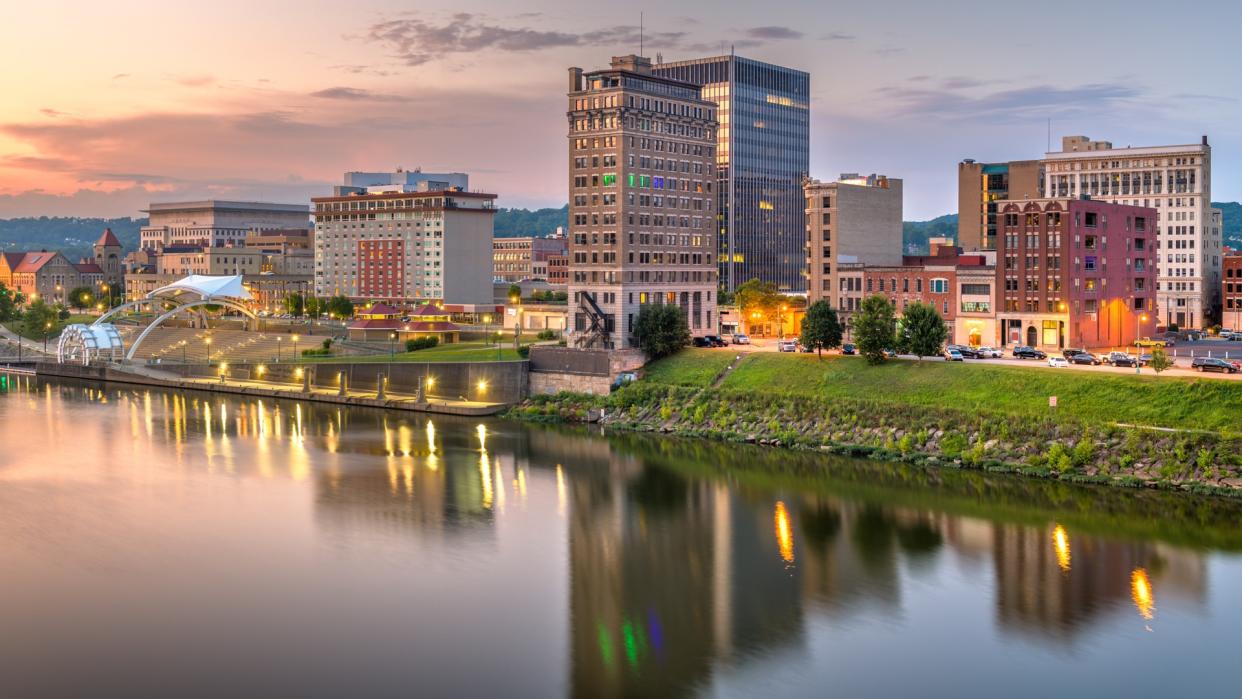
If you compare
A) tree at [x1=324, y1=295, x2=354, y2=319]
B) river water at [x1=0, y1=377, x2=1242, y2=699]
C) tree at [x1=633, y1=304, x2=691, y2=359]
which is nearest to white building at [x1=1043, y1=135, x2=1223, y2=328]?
tree at [x1=633, y1=304, x2=691, y2=359]

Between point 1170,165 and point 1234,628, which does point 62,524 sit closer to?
point 1234,628

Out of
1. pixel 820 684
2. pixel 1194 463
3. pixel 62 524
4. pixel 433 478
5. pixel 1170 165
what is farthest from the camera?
pixel 1170 165

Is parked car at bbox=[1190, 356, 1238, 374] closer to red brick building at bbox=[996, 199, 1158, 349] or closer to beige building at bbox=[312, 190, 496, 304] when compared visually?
red brick building at bbox=[996, 199, 1158, 349]

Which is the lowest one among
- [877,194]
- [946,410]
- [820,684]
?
[820,684]

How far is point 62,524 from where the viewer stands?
58281mm

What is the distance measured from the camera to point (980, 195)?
173m

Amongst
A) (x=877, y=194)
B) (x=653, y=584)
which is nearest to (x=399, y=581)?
(x=653, y=584)

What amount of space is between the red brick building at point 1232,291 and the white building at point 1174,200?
366cm

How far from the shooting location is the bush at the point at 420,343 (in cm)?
12106

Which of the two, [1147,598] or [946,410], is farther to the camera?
[946,410]

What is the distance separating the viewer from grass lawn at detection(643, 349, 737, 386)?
9412 centimetres

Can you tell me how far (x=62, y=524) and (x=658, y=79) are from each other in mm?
65954

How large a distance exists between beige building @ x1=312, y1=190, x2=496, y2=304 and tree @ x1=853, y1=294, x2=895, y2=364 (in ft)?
333

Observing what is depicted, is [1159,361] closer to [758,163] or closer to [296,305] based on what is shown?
[758,163]
